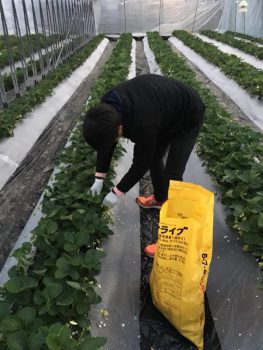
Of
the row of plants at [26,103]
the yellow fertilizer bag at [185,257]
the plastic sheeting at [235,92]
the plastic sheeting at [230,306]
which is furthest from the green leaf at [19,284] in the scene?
the plastic sheeting at [235,92]

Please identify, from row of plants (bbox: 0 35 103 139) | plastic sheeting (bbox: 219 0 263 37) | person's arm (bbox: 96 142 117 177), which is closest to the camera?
person's arm (bbox: 96 142 117 177)

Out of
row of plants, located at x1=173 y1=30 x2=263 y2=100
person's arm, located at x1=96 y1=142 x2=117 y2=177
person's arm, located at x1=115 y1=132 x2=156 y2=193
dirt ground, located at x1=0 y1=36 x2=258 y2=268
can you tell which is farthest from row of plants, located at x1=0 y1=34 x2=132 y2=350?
row of plants, located at x1=173 y1=30 x2=263 y2=100

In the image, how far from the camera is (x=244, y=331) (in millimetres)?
2086

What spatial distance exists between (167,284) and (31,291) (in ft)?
2.54

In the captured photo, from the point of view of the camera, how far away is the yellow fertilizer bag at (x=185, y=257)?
1.94m

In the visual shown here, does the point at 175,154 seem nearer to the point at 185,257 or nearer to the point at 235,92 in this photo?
the point at 185,257

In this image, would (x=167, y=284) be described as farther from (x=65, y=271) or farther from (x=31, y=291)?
(x=31, y=291)

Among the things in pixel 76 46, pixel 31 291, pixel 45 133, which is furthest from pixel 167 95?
pixel 76 46

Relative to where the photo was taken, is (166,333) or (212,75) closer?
(166,333)

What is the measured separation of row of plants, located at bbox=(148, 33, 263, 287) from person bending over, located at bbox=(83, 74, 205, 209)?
1.81ft

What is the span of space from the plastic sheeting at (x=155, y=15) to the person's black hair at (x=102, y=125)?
21.8m

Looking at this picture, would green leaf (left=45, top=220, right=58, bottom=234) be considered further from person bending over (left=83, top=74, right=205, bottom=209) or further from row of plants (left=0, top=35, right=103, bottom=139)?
row of plants (left=0, top=35, right=103, bottom=139)

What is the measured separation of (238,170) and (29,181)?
7.79ft

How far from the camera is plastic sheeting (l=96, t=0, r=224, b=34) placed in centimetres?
2206
